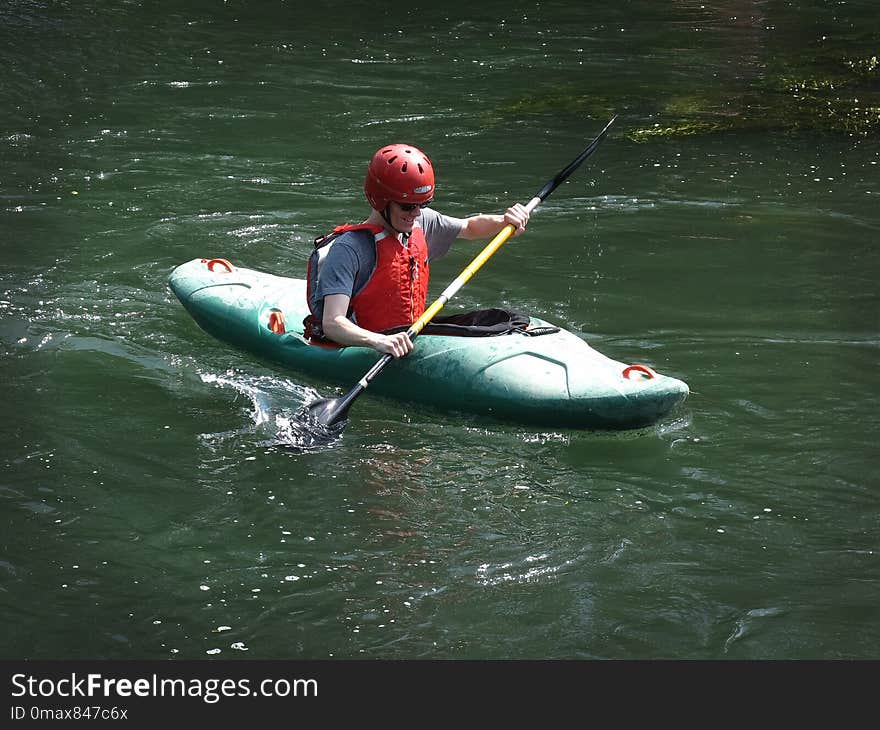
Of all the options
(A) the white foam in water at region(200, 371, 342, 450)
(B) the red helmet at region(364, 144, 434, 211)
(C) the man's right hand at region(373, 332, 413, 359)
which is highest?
(B) the red helmet at region(364, 144, 434, 211)

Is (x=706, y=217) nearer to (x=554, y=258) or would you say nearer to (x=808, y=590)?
(x=554, y=258)

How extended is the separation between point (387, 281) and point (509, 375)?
24.2 inches

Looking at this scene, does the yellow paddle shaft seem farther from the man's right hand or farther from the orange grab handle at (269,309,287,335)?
the orange grab handle at (269,309,287,335)

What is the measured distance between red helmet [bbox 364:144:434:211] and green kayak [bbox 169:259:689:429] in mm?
607

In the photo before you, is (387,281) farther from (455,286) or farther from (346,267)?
(455,286)

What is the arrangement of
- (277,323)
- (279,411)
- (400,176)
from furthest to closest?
(277,323), (279,411), (400,176)

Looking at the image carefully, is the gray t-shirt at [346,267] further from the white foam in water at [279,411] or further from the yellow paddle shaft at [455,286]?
the white foam in water at [279,411]

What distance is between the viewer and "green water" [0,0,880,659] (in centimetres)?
427

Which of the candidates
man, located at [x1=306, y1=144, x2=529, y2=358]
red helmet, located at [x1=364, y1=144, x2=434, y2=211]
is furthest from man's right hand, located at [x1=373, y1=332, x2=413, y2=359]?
red helmet, located at [x1=364, y1=144, x2=434, y2=211]

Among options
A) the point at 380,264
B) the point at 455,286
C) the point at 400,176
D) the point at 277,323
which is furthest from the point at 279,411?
the point at 400,176

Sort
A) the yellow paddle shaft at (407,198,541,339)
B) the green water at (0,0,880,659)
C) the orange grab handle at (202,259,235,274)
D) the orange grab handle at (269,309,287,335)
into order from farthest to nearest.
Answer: the orange grab handle at (202,259,235,274)
the orange grab handle at (269,309,287,335)
the yellow paddle shaft at (407,198,541,339)
the green water at (0,0,880,659)

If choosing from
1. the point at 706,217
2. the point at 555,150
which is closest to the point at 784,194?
the point at 706,217

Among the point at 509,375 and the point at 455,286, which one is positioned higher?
the point at 455,286

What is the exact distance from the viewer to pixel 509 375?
547 cm
